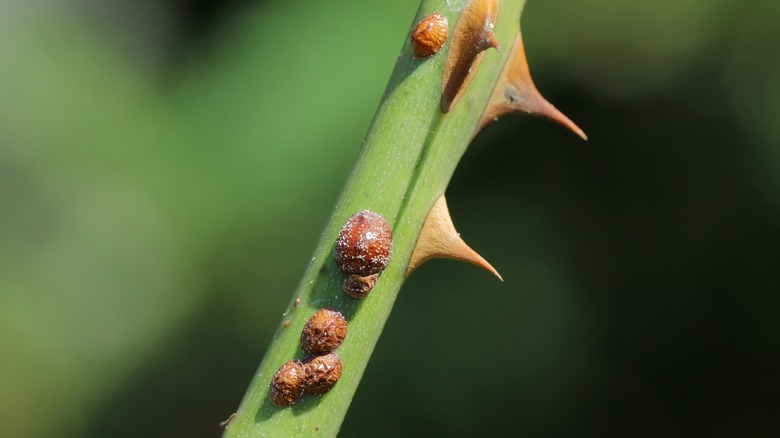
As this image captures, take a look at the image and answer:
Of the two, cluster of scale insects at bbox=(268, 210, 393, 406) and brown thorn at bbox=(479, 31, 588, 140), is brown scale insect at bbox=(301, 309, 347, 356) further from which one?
brown thorn at bbox=(479, 31, 588, 140)

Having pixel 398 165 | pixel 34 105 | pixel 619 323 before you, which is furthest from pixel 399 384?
pixel 398 165

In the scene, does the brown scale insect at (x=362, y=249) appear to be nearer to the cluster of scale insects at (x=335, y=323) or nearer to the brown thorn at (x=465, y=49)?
the cluster of scale insects at (x=335, y=323)

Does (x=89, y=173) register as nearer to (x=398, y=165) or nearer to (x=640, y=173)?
(x=640, y=173)

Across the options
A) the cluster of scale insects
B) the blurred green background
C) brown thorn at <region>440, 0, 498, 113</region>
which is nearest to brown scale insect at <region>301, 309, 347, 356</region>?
the cluster of scale insects

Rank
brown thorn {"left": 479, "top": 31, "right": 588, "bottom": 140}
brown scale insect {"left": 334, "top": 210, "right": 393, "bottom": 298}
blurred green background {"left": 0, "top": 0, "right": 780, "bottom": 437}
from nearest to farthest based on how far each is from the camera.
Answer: brown scale insect {"left": 334, "top": 210, "right": 393, "bottom": 298} < brown thorn {"left": 479, "top": 31, "right": 588, "bottom": 140} < blurred green background {"left": 0, "top": 0, "right": 780, "bottom": 437}

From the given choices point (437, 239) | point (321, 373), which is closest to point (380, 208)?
point (437, 239)

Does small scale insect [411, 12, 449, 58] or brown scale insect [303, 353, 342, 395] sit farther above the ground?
small scale insect [411, 12, 449, 58]

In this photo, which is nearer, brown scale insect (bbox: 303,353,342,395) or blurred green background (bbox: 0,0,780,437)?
brown scale insect (bbox: 303,353,342,395)

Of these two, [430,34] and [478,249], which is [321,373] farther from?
[478,249]
